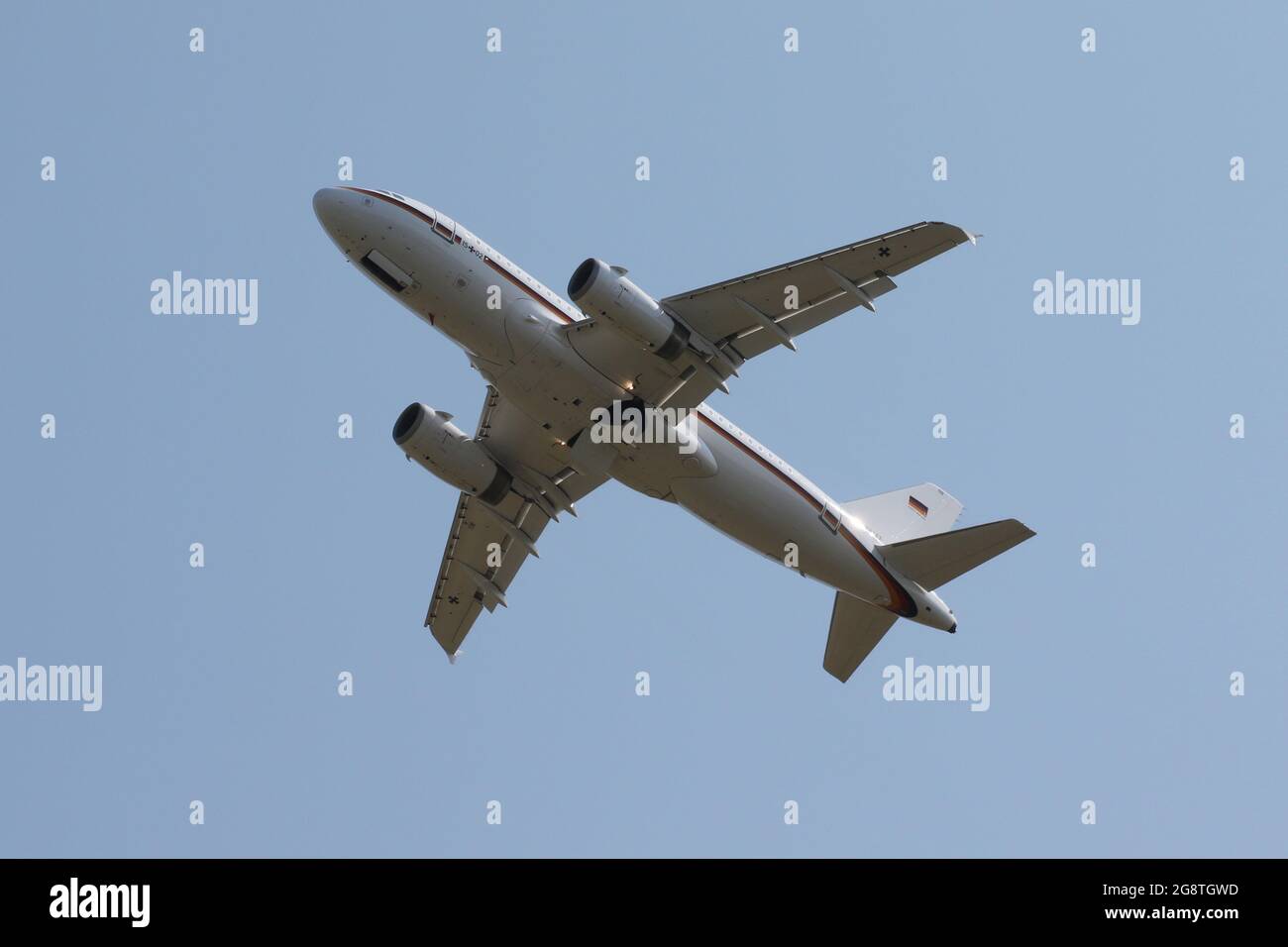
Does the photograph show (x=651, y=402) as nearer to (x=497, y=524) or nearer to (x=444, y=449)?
(x=444, y=449)

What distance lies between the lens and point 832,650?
47125mm

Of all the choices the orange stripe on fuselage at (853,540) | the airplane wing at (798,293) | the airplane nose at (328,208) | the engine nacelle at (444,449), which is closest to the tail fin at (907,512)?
the orange stripe on fuselage at (853,540)

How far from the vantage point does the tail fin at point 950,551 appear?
42875 mm

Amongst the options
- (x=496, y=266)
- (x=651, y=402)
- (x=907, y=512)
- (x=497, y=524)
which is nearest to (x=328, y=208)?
(x=496, y=266)

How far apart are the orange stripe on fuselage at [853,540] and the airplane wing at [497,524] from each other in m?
4.29

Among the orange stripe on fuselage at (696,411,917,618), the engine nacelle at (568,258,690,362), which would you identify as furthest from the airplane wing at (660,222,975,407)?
the orange stripe on fuselage at (696,411,917,618)

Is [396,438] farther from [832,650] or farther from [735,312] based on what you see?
[832,650]

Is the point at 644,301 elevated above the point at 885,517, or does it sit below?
above

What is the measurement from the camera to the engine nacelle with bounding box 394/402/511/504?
141ft

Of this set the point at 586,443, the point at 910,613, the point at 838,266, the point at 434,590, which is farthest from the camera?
the point at 434,590

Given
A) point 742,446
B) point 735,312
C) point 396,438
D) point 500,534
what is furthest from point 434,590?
point 735,312

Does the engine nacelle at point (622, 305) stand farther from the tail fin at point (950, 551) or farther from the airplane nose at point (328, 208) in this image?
the tail fin at point (950, 551)

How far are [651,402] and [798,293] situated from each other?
4.73 metres

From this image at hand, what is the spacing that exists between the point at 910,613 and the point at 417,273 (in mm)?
16908
